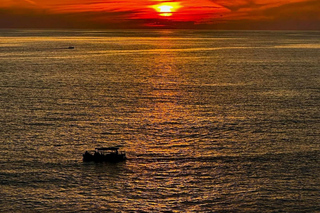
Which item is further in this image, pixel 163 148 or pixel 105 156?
pixel 163 148

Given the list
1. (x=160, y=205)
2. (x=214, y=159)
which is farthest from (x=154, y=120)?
(x=160, y=205)

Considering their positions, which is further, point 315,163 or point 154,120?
point 154,120

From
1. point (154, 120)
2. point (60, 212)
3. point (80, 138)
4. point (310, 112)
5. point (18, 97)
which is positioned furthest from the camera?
point (18, 97)

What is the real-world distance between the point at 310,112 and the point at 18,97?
247ft

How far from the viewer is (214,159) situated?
77812 mm

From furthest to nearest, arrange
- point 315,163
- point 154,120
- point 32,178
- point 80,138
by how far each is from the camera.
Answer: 1. point 154,120
2. point 80,138
3. point 315,163
4. point 32,178

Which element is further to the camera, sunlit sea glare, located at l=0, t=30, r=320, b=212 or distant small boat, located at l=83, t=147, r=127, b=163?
distant small boat, located at l=83, t=147, r=127, b=163

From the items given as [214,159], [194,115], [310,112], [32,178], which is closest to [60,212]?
[32,178]

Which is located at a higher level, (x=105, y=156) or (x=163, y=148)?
(x=105, y=156)

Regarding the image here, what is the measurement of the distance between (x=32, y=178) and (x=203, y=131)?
36962 mm

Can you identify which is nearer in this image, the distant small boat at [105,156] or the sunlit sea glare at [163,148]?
the sunlit sea glare at [163,148]

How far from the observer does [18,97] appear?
128750 mm

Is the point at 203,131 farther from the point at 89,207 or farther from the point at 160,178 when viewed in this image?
the point at 89,207

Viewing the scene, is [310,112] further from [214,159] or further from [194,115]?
[214,159]
